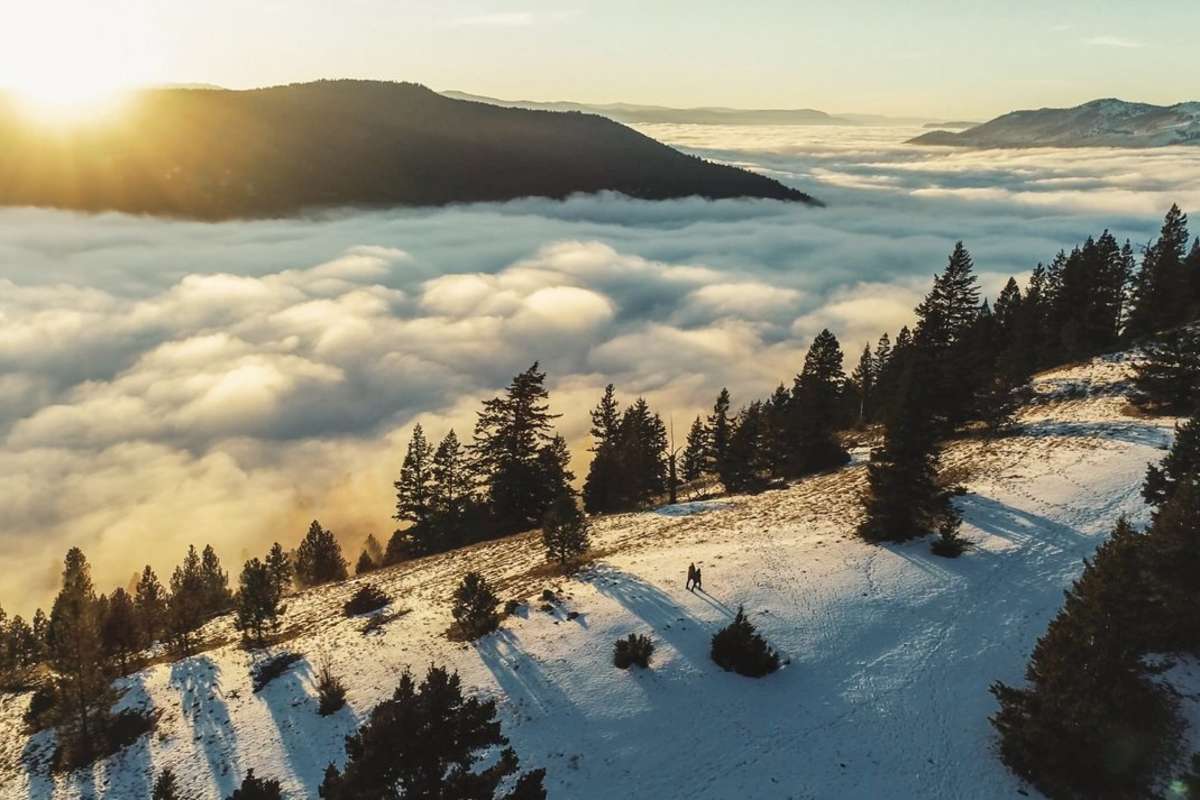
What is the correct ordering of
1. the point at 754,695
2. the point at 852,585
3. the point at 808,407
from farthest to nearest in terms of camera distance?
the point at 808,407
the point at 852,585
the point at 754,695

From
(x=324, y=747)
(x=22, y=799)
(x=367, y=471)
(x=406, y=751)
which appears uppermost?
(x=406, y=751)

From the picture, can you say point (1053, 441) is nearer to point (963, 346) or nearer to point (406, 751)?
point (963, 346)

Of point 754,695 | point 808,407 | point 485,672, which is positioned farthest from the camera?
point 808,407

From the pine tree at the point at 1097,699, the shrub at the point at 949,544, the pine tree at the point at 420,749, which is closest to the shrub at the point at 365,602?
the pine tree at the point at 420,749

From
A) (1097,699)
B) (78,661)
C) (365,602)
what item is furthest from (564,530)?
(1097,699)

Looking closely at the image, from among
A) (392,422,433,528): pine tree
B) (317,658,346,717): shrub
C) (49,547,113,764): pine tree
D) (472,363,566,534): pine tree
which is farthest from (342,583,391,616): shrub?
(392,422,433,528): pine tree

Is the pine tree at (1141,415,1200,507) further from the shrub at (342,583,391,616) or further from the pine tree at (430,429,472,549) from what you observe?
the pine tree at (430,429,472,549)

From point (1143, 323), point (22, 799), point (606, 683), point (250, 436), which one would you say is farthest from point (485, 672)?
point (250, 436)
